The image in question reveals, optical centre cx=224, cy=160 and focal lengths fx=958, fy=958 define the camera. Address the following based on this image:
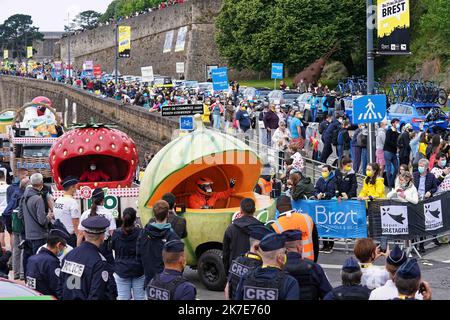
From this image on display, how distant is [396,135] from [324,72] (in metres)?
43.6

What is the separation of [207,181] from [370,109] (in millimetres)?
5022

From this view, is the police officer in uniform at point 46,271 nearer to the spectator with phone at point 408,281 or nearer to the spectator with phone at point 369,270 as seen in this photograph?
the spectator with phone at point 369,270

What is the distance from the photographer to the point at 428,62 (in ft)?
177

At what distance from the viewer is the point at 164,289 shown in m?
7.96

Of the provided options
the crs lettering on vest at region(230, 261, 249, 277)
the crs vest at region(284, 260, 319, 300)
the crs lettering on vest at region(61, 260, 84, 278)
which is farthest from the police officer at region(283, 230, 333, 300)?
the crs lettering on vest at region(61, 260, 84, 278)

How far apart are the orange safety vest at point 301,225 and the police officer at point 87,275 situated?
8.19 ft

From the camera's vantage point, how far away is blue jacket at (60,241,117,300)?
9.19 m

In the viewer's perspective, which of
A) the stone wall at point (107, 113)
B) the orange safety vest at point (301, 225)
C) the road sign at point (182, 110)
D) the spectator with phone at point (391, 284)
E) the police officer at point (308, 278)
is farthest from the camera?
the stone wall at point (107, 113)

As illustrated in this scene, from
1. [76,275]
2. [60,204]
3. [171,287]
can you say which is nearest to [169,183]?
[60,204]

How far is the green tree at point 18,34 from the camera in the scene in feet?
633

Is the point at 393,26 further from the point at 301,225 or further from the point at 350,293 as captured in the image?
the point at 350,293

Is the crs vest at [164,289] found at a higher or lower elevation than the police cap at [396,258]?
lower

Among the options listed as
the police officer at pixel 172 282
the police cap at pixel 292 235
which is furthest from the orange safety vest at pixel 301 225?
the police officer at pixel 172 282

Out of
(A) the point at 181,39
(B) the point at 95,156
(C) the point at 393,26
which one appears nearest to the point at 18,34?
(A) the point at 181,39
